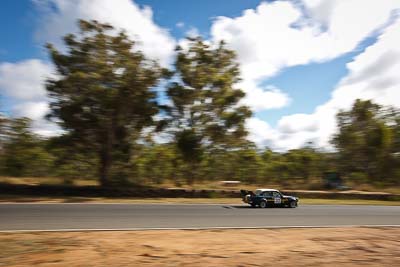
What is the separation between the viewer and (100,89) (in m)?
29.5

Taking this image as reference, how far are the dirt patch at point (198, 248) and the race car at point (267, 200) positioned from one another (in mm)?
9439

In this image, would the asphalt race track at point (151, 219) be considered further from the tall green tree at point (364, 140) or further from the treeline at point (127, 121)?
the tall green tree at point (364, 140)

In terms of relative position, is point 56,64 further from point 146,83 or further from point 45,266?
point 45,266

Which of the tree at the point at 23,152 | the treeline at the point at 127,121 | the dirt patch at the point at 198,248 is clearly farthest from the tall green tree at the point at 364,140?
the dirt patch at the point at 198,248

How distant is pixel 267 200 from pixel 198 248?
44.0ft

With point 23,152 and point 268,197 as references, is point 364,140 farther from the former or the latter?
point 23,152

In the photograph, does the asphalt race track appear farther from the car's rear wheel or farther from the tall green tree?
the tall green tree

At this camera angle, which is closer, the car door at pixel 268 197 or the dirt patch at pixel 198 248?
the dirt patch at pixel 198 248

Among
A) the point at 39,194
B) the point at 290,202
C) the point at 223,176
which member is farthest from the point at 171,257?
the point at 223,176

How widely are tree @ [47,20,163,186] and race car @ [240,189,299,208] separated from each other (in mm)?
12713

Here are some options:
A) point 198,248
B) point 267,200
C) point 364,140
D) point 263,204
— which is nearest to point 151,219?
point 198,248

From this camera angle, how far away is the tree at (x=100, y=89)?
29.8 metres

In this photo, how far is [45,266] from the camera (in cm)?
826

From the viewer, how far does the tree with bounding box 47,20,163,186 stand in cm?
2978
